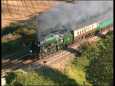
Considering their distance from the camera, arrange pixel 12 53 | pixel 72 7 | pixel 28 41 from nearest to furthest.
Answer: pixel 12 53, pixel 28 41, pixel 72 7

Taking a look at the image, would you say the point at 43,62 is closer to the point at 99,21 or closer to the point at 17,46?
the point at 17,46

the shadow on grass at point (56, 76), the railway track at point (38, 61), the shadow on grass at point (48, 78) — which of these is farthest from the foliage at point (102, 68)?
the railway track at point (38, 61)

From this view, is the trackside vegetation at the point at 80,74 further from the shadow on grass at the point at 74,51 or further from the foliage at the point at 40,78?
the shadow on grass at the point at 74,51

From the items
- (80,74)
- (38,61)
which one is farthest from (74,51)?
(38,61)

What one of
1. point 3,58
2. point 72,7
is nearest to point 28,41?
point 3,58

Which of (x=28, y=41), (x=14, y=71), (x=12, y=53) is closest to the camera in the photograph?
(x=14, y=71)

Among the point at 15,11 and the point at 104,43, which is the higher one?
the point at 15,11

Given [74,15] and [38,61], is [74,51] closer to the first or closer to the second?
[38,61]
